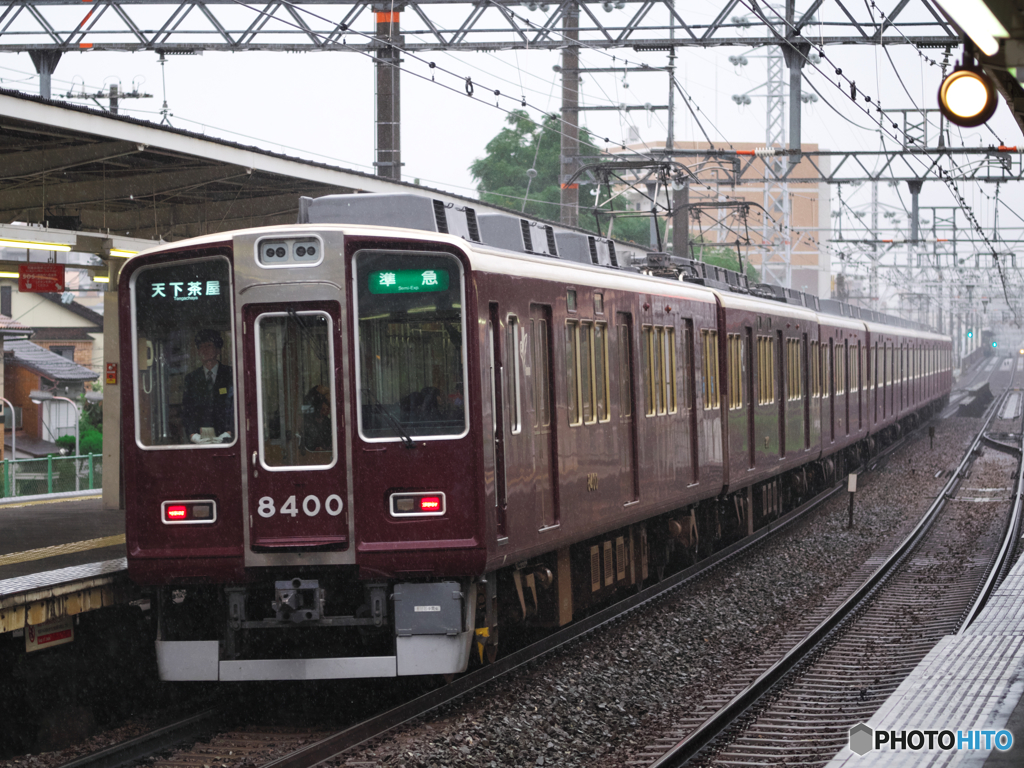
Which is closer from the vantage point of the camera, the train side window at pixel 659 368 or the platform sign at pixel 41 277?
the train side window at pixel 659 368

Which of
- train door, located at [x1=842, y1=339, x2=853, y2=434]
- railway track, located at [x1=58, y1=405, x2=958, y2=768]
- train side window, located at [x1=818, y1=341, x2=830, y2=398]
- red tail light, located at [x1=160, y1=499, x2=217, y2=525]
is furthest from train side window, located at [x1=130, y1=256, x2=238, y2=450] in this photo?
train door, located at [x1=842, y1=339, x2=853, y2=434]

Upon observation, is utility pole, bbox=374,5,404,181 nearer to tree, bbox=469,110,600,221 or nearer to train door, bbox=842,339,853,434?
train door, bbox=842,339,853,434

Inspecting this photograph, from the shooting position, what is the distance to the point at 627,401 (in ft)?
34.2

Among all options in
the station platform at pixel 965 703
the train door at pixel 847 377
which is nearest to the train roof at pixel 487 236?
the station platform at pixel 965 703

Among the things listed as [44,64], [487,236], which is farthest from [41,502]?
[44,64]

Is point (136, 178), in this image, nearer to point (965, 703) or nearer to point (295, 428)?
point (295, 428)

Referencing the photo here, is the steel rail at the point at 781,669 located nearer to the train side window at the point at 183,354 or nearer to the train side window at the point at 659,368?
the train side window at the point at 659,368

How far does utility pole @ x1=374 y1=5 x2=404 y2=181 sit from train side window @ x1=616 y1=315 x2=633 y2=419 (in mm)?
6162

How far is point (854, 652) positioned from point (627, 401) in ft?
8.59

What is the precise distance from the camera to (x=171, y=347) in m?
7.67

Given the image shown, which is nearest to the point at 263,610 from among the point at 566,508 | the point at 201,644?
the point at 201,644

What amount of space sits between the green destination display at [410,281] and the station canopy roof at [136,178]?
3.18 metres

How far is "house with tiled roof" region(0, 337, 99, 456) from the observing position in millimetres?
35188

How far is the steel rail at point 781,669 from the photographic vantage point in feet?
23.2
